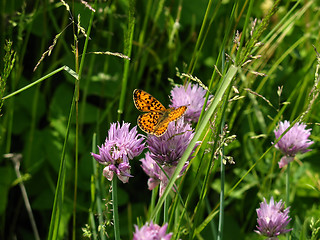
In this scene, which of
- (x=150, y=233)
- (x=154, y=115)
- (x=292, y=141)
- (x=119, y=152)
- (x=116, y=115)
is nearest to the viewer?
(x=150, y=233)

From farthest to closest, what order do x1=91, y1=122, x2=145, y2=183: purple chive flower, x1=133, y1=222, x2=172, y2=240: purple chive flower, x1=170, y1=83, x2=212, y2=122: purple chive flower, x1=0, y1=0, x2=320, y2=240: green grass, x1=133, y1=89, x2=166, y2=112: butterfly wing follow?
1. x1=0, y1=0, x2=320, y2=240: green grass
2. x1=170, y1=83, x2=212, y2=122: purple chive flower
3. x1=133, y1=89, x2=166, y2=112: butterfly wing
4. x1=91, y1=122, x2=145, y2=183: purple chive flower
5. x1=133, y1=222, x2=172, y2=240: purple chive flower

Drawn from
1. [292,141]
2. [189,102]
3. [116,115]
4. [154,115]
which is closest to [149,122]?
[154,115]

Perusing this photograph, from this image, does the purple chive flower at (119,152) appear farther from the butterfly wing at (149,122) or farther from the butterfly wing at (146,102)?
the butterfly wing at (146,102)

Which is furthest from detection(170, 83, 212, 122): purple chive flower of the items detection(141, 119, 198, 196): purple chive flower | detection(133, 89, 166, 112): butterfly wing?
detection(141, 119, 198, 196): purple chive flower

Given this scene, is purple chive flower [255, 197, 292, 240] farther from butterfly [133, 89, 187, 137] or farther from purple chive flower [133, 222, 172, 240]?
purple chive flower [133, 222, 172, 240]

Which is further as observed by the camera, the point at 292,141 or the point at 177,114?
the point at 292,141

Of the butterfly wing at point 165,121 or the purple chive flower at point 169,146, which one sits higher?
the butterfly wing at point 165,121

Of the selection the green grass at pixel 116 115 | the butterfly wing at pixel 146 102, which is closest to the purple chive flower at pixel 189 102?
the butterfly wing at pixel 146 102

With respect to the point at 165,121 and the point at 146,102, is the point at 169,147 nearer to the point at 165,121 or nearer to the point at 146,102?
the point at 165,121

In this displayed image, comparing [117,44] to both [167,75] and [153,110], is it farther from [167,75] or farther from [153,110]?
[153,110]
